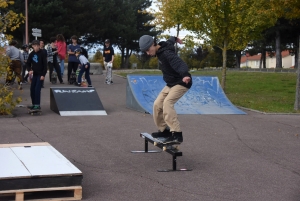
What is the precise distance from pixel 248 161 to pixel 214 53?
5293 cm

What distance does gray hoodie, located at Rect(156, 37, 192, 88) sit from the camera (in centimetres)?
782

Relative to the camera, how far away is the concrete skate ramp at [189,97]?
49.2 ft

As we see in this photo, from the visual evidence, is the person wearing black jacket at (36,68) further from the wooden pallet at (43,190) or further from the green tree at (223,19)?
the wooden pallet at (43,190)

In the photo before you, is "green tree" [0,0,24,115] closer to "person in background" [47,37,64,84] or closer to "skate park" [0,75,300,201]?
"skate park" [0,75,300,201]

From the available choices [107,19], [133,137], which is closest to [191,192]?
[133,137]

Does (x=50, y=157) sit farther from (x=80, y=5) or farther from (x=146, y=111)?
(x=80, y=5)

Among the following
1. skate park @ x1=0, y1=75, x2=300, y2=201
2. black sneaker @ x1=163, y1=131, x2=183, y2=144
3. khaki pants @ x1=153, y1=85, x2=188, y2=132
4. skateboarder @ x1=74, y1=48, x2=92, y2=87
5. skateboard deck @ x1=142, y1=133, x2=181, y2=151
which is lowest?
skate park @ x1=0, y1=75, x2=300, y2=201

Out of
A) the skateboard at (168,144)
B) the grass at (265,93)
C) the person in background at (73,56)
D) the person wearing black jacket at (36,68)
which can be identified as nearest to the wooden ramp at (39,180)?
the skateboard at (168,144)

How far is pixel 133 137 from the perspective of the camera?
1066cm

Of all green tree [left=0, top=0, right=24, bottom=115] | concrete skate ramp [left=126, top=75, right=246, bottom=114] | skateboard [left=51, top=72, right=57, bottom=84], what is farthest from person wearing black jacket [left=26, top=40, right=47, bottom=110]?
skateboard [left=51, top=72, right=57, bottom=84]

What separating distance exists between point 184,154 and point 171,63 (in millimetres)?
1949

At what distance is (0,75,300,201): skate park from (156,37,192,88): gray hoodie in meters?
1.34

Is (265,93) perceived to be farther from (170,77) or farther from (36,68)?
(170,77)

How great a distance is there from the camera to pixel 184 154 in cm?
908
